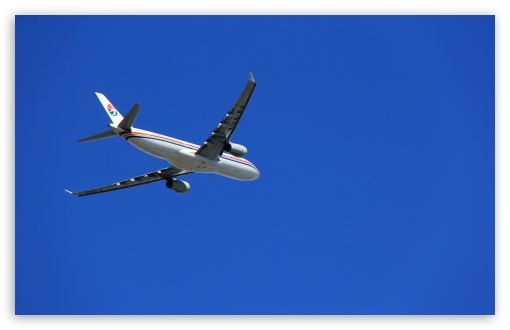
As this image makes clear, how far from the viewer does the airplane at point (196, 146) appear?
40.7 m

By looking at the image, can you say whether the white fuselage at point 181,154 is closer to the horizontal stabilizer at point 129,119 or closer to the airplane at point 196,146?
the airplane at point 196,146

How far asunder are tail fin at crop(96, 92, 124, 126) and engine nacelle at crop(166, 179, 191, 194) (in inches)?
217

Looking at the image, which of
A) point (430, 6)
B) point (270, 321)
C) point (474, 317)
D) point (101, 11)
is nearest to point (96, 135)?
point (101, 11)

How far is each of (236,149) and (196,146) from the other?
1990 millimetres

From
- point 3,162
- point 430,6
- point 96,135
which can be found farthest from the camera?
point 96,135

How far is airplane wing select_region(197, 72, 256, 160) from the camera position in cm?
3962

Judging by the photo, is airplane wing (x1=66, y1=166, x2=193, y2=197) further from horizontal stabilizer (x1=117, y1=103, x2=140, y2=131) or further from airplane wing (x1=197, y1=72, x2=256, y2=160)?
horizontal stabilizer (x1=117, y1=103, x2=140, y2=131)

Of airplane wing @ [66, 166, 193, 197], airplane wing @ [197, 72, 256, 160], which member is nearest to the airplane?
airplane wing @ [197, 72, 256, 160]

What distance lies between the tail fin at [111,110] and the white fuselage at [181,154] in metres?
1.03

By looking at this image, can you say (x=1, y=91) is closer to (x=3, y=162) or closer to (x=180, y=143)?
(x=3, y=162)

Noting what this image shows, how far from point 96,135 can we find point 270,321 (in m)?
14.3

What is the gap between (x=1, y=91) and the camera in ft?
105

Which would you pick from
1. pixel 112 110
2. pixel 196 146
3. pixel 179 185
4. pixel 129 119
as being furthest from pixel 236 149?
pixel 112 110

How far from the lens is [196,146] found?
43031mm
